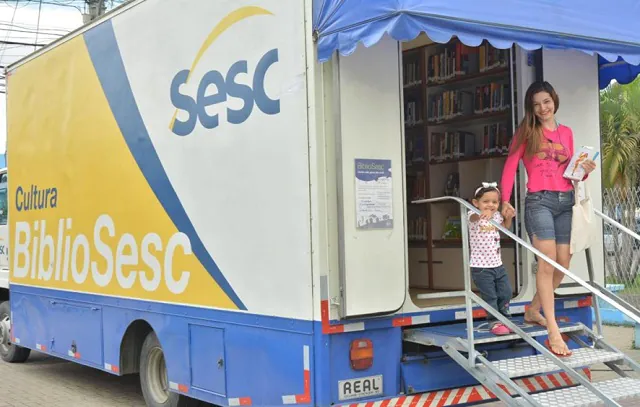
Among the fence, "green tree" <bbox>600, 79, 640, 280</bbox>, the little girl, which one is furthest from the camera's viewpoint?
"green tree" <bbox>600, 79, 640, 280</bbox>

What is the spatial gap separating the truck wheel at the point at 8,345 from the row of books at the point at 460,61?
5.91 meters

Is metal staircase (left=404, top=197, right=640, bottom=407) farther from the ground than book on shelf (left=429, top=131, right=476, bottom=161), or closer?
closer

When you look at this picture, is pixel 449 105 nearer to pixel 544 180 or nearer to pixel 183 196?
pixel 544 180

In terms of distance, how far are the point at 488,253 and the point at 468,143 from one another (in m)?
2.47

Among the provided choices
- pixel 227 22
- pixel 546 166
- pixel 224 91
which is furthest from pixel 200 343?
pixel 546 166

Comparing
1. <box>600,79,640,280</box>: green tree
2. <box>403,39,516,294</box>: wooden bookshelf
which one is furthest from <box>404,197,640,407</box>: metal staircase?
<box>600,79,640,280</box>: green tree

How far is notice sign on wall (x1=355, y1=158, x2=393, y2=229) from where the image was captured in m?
4.81

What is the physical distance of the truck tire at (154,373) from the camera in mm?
6500

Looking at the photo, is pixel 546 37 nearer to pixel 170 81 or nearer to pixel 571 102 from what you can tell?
pixel 571 102

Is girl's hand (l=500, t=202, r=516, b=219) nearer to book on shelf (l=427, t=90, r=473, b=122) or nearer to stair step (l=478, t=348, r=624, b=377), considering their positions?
stair step (l=478, t=348, r=624, b=377)

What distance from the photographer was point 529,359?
16.3 ft

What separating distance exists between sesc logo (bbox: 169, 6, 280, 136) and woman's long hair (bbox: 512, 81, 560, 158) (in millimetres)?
1635

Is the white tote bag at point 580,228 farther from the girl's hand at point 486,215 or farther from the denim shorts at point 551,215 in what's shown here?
the girl's hand at point 486,215

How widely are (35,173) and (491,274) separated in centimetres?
535
